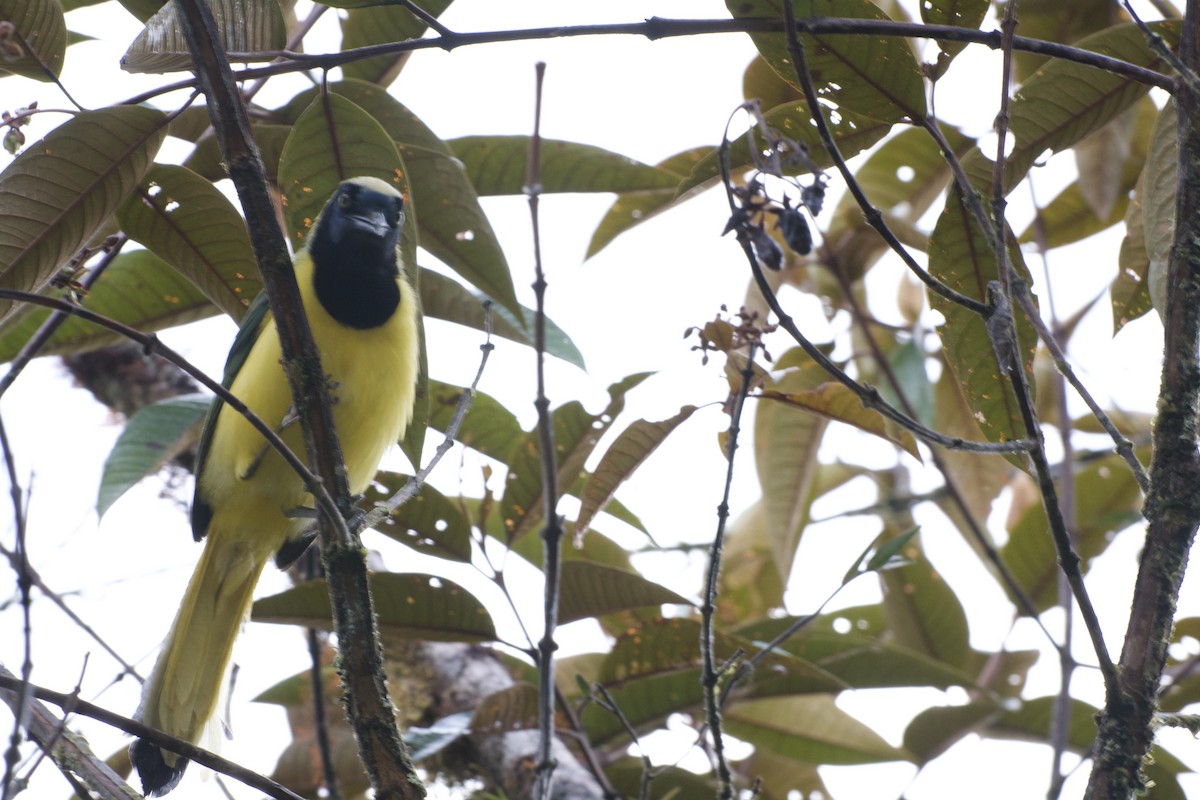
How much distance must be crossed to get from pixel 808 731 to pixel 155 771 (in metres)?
2.03

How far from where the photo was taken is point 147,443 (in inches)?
138

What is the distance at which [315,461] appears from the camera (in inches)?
86.1

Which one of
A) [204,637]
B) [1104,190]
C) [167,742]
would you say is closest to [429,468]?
[167,742]

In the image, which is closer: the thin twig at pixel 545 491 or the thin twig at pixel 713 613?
the thin twig at pixel 545 491

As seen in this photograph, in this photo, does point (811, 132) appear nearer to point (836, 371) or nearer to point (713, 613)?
point (836, 371)

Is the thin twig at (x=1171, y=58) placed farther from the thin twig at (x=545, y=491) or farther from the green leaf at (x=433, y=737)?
the green leaf at (x=433, y=737)

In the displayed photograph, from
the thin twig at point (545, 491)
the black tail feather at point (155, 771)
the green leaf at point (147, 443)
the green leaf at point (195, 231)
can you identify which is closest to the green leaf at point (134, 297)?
the green leaf at point (147, 443)

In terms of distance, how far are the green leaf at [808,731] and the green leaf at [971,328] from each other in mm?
1630

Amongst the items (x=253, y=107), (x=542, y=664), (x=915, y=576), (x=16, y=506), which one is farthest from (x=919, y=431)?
(x=915, y=576)

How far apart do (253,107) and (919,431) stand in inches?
74.1

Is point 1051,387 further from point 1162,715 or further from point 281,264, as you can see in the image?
point 281,264

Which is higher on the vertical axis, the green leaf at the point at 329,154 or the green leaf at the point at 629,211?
the green leaf at the point at 629,211

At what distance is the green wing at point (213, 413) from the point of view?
3516 millimetres

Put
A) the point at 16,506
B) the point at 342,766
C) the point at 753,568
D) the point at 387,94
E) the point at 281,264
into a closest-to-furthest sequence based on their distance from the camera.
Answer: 1. the point at 16,506
2. the point at 281,264
3. the point at 387,94
4. the point at 342,766
5. the point at 753,568
